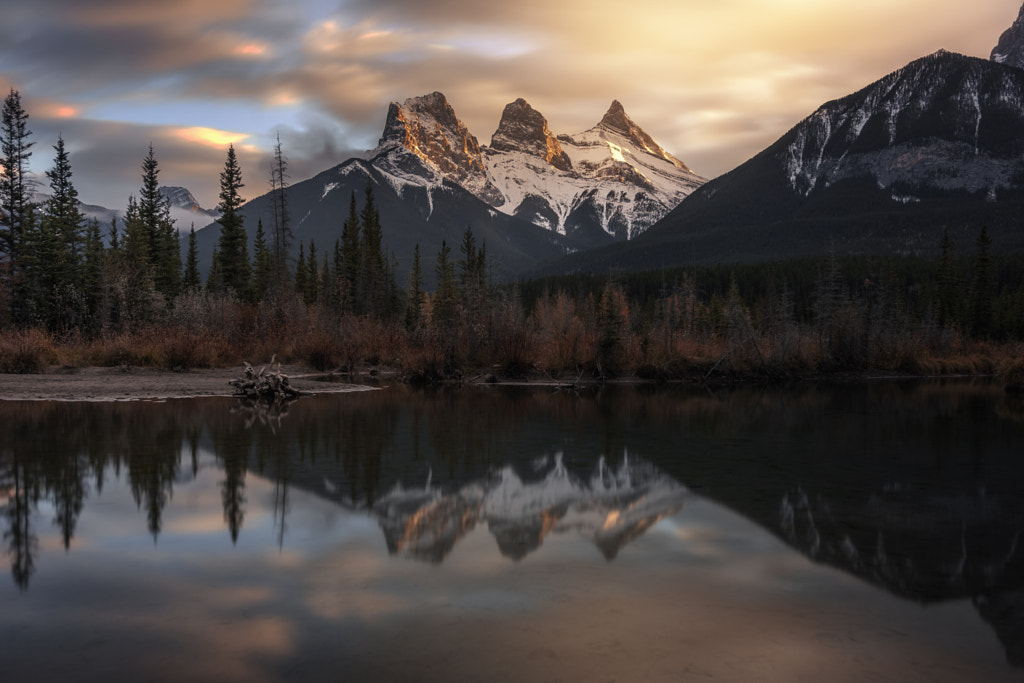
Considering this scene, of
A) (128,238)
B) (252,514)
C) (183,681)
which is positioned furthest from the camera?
(128,238)

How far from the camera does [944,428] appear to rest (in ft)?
61.5

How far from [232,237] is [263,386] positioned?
47.9m

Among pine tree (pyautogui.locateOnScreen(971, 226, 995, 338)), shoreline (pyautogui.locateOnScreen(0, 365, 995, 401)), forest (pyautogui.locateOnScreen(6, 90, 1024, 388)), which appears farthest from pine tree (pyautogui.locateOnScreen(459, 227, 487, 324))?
pine tree (pyautogui.locateOnScreen(971, 226, 995, 338))

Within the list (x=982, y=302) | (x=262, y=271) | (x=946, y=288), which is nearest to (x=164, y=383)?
(x=262, y=271)

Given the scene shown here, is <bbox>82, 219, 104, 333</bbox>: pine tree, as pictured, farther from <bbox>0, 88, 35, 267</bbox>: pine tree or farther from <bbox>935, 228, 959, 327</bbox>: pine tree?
<bbox>935, 228, 959, 327</bbox>: pine tree

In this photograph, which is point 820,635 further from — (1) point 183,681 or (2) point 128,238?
(2) point 128,238

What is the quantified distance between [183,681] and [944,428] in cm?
1885

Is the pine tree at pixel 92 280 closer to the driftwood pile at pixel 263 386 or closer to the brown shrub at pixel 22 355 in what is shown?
the brown shrub at pixel 22 355

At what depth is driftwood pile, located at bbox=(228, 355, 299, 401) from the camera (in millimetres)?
22844

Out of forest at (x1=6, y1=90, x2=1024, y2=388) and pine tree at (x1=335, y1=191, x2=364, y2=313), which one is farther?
pine tree at (x1=335, y1=191, x2=364, y2=313)

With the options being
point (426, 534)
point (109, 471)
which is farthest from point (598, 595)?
point (109, 471)

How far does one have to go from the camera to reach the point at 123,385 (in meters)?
23.2

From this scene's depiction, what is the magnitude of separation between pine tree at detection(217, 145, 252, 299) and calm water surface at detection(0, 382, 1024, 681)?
5116 cm

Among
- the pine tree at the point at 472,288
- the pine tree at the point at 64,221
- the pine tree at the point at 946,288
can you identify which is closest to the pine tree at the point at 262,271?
Result: the pine tree at the point at 64,221
